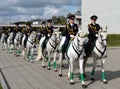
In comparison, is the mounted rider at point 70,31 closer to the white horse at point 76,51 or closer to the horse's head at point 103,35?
the white horse at point 76,51

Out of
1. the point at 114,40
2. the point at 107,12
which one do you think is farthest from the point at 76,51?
the point at 107,12

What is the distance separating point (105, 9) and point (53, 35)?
118ft

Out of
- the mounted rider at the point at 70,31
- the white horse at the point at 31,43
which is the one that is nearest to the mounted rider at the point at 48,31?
the white horse at the point at 31,43

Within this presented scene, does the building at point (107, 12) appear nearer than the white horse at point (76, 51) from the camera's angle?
No

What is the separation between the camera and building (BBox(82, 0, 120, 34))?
48938 mm

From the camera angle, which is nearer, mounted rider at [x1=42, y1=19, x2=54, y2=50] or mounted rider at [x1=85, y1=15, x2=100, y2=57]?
mounted rider at [x1=85, y1=15, x2=100, y2=57]

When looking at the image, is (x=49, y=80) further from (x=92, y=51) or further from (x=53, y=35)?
(x=53, y=35)

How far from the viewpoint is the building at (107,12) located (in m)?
48.9

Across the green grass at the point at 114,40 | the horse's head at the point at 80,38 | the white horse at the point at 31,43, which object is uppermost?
the horse's head at the point at 80,38

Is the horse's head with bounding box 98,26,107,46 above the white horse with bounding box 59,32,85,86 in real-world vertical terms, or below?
above

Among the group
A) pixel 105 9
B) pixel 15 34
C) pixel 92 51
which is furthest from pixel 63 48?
pixel 105 9

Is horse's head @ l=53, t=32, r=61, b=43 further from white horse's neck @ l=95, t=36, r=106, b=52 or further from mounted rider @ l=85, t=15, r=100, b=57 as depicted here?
white horse's neck @ l=95, t=36, r=106, b=52

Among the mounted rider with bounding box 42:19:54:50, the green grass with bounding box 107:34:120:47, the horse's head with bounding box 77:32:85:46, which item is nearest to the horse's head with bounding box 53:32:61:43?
the mounted rider with bounding box 42:19:54:50

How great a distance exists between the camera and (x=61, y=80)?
13.9 metres
